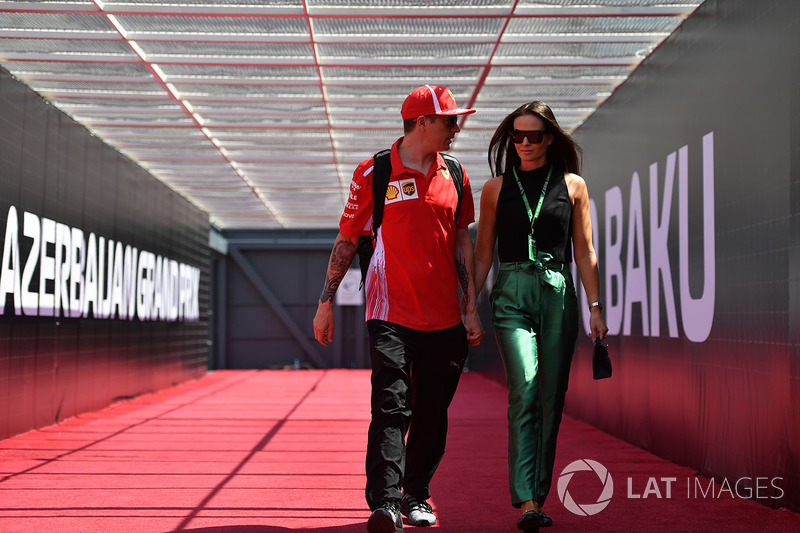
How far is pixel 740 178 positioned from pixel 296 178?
835 centimetres

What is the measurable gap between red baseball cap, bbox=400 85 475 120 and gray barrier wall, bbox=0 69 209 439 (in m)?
4.37

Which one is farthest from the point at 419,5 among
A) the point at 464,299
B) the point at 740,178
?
the point at 464,299

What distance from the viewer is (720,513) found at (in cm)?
376

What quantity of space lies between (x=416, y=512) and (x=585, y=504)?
103 cm

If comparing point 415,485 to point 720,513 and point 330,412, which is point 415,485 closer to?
point 720,513

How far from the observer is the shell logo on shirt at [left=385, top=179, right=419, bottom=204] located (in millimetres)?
3139

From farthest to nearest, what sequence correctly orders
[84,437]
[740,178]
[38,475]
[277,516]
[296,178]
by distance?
1. [296,178]
2. [84,437]
3. [38,475]
4. [740,178]
5. [277,516]

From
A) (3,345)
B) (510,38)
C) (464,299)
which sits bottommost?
(3,345)

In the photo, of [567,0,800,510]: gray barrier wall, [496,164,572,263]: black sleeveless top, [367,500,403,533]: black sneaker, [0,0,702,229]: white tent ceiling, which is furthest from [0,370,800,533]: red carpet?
[0,0,702,229]: white tent ceiling

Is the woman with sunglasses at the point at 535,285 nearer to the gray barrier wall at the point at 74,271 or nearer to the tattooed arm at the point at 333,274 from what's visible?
the tattooed arm at the point at 333,274

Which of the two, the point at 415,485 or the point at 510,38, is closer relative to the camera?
the point at 415,485

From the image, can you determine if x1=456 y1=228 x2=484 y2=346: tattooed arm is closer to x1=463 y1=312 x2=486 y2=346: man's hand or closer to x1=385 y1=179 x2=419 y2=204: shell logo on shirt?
x1=463 y1=312 x2=486 y2=346: man's hand

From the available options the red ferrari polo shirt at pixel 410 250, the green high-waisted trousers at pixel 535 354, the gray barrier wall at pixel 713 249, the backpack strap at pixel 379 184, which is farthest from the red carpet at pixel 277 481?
the backpack strap at pixel 379 184

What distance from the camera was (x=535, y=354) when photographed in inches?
124
